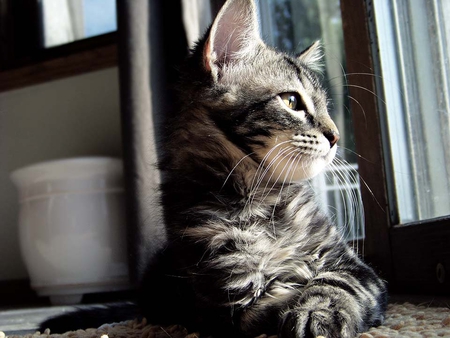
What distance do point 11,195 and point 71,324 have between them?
54.6 inches

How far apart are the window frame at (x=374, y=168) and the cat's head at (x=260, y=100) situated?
337 millimetres

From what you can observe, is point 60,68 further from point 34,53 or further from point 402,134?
point 402,134

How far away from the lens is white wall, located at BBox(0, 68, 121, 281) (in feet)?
7.83

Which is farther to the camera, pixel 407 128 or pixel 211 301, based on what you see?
pixel 407 128

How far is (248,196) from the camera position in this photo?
1019 mm

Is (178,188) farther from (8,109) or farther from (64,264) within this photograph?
(8,109)

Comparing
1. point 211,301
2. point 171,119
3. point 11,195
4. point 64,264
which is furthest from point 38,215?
point 211,301

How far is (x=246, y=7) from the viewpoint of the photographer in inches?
42.9

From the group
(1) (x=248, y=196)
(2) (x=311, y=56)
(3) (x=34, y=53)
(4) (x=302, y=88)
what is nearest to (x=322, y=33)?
(2) (x=311, y=56)

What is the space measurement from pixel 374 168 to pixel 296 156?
556 millimetres

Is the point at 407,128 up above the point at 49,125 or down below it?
below

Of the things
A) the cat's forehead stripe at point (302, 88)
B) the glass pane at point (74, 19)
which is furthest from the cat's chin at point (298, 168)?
the glass pane at point (74, 19)

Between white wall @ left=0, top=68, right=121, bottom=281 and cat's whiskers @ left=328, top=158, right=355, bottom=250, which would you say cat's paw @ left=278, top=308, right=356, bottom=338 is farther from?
white wall @ left=0, top=68, right=121, bottom=281

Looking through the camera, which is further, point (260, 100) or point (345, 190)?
point (345, 190)
